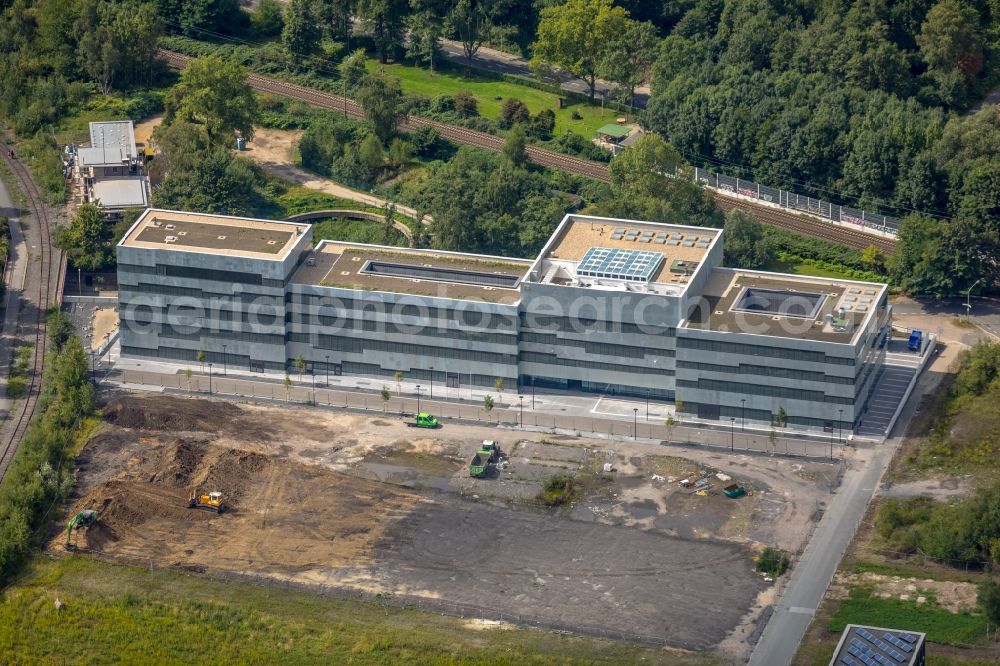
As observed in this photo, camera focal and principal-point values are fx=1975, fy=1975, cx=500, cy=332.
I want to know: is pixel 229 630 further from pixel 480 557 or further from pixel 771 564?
Answer: pixel 771 564

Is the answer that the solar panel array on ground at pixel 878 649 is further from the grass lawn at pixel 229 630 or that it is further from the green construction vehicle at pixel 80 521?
the green construction vehicle at pixel 80 521

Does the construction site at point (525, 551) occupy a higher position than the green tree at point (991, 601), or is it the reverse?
the green tree at point (991, 601)

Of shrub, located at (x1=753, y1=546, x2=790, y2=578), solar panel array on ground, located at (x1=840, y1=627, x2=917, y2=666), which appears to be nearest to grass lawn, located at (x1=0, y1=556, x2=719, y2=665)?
solar panel array on ground, located at (x1=840, y1=627, x2=917, y2=666)

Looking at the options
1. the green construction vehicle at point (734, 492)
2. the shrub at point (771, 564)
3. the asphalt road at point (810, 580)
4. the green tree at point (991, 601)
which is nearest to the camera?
the green tree at point (991, 601)

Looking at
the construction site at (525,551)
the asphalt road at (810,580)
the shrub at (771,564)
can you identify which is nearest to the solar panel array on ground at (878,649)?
the asphalt road at (810,580)

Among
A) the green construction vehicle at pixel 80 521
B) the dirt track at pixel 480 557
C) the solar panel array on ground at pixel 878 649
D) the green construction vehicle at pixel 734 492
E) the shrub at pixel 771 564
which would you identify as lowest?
the green construction vehicle at pixel 80 521

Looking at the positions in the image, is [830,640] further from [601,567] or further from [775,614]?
[601,567]

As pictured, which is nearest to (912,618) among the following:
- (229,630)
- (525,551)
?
(525,551)
